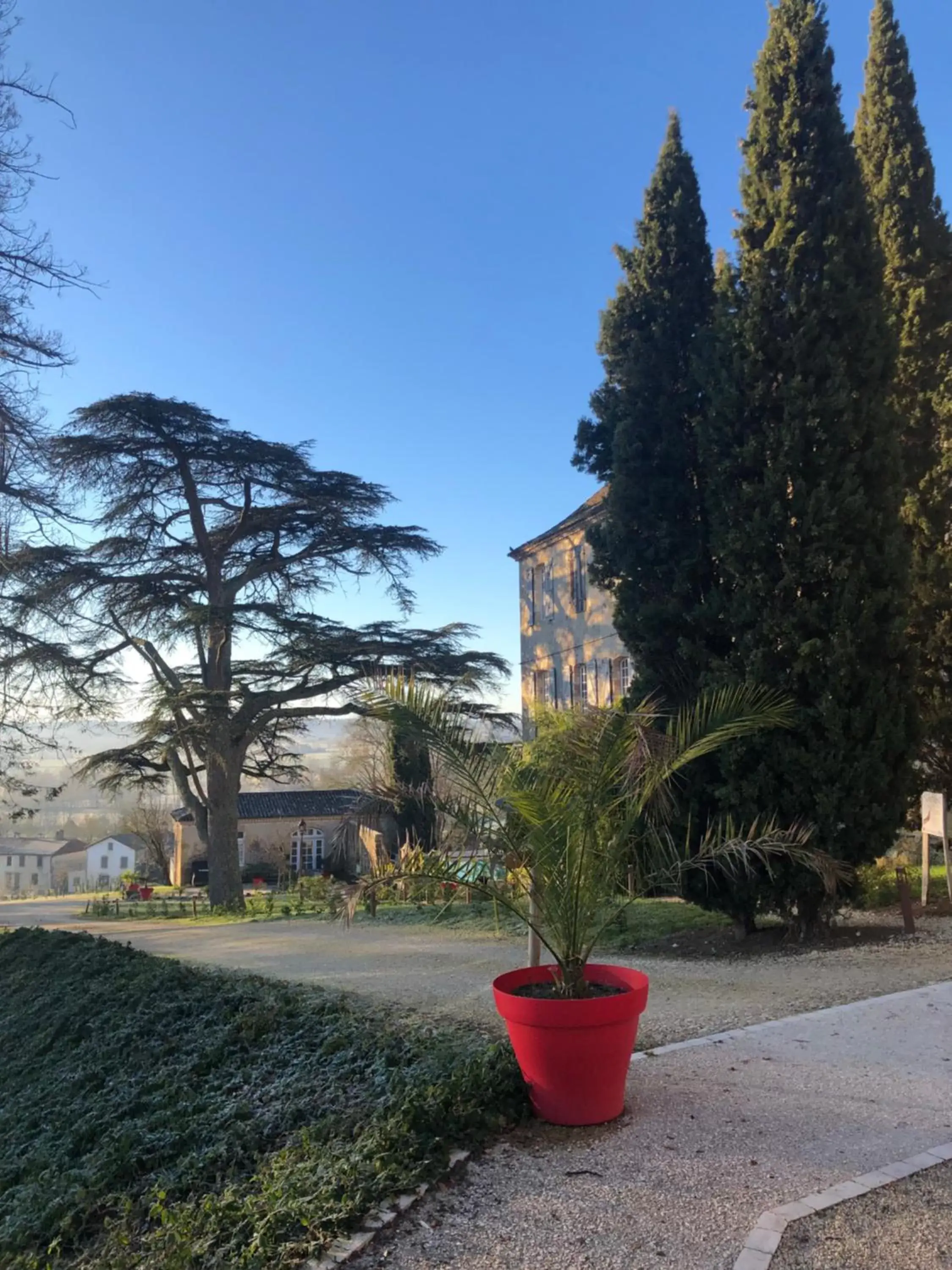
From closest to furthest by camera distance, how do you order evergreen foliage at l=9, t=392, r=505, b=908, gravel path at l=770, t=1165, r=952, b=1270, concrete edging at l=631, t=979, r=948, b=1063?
gravel path at l=770, t=1165, r=952, b=1270 < concrete edging at l=631, t=979, r=948, b=1063 < evergreen foliage at l=9, t=392, r=505, b=908

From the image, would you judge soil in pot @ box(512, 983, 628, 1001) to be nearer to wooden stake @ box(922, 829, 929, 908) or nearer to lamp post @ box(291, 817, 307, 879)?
wooden stake @ box(922, 829, 929, 908)

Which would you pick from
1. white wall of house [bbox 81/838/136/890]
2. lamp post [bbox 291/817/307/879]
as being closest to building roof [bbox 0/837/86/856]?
white wall of house [bbox 81/838/136/890]

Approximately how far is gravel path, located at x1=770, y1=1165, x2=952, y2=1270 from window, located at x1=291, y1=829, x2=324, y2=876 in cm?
3529

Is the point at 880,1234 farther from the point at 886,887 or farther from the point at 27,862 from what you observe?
the point at 27,862

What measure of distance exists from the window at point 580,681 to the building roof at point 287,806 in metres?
18.5

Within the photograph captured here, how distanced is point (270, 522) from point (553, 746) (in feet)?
56.8

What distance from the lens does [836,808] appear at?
8.82 metres

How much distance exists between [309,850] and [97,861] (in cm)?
4910

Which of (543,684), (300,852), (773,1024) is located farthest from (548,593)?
(773,1024)

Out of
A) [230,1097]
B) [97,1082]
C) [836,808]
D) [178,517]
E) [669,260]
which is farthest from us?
[178,517]

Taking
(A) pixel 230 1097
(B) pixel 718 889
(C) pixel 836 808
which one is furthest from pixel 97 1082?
(C) pixel 836 808

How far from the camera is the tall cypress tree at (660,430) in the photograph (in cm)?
1023

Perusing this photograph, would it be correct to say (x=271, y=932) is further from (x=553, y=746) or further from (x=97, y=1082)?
(x=553, y=746)

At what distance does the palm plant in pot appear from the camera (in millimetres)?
4281
